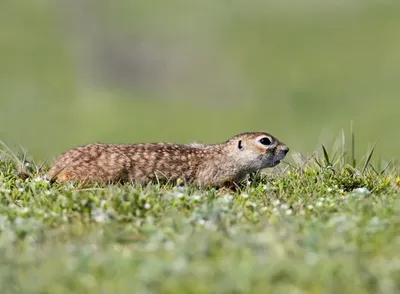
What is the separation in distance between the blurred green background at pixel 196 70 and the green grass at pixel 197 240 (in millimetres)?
18062

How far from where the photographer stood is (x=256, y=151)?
10516 millimetres

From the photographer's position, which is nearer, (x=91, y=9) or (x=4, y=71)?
(x=4, y=71)

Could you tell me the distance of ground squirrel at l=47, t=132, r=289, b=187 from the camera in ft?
31.7

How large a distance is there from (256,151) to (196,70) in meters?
32.9

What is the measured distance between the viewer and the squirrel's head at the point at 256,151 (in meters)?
10.5

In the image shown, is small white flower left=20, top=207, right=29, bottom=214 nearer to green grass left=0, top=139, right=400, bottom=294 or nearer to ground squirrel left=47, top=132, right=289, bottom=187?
green grass left=0, top=139, right=400, bottom=294

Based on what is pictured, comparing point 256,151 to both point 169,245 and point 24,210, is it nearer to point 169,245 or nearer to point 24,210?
point 24,210

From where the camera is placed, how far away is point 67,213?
7.10 metres

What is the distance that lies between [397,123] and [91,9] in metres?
28.2

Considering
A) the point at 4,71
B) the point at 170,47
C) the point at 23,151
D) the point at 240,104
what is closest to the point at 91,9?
the point at 170,47

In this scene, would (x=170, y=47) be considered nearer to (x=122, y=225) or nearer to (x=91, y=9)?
(x=91, y=9)

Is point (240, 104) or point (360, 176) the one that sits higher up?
point (240, 104)

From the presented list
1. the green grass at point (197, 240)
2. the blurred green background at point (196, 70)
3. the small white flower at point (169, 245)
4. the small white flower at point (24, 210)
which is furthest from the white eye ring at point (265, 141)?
the blurred green background at point (196, 70)

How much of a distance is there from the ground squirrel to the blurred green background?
1507 cm
